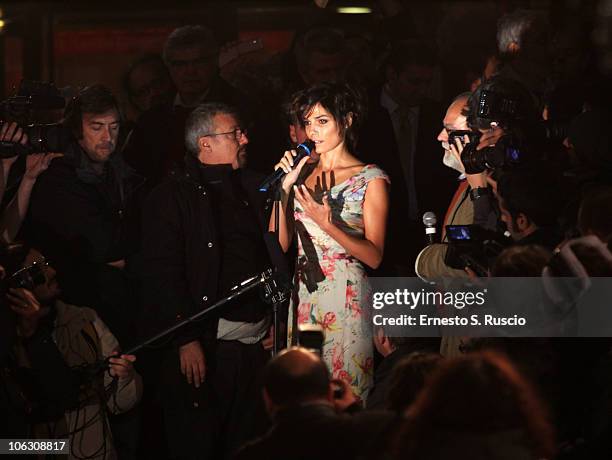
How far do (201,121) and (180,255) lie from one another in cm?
59

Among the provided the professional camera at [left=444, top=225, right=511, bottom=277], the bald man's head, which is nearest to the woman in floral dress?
the professional camera at [left=444, top=225, right=511, bottom=277]

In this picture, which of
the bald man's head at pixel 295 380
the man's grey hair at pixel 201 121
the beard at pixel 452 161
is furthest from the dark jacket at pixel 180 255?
the bald man's head at pixel 295 380

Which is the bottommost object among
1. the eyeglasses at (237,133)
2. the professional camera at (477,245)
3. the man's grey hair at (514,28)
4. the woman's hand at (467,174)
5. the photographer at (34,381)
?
the photographer at (34,381)

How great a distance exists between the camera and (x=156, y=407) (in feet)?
16.7

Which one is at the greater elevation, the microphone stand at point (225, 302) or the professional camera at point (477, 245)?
the professional camera at point (477, 245)

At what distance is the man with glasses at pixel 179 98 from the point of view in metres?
5.48

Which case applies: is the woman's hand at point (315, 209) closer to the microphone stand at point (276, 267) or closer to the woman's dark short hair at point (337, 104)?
the microphone stand at point (276, 267)

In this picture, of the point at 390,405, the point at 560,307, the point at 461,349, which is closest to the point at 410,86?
the point at 461,349

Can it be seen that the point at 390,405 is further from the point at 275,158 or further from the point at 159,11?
the point at 159,11

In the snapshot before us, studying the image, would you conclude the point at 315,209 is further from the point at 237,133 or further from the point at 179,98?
the point at 179,98

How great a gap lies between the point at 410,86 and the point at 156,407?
1.85 metres

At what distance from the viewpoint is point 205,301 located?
488 cm

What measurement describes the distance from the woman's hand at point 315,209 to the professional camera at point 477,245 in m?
0.62

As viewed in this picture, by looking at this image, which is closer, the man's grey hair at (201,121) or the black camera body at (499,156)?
the black camera body at (499,156)
